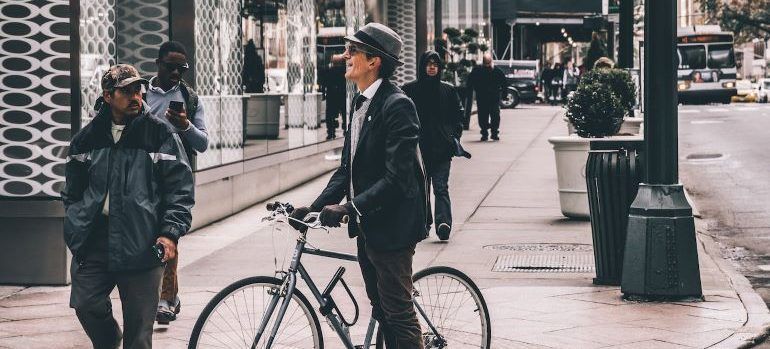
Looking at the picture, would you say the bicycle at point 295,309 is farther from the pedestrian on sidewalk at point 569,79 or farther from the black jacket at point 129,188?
the pedestrian on sidewalk at point 569,79

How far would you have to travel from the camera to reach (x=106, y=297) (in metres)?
5.45

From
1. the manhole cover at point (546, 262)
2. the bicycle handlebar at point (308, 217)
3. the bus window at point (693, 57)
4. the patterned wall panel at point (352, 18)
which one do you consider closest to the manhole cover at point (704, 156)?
the patterned wall panel at point (352, 18)

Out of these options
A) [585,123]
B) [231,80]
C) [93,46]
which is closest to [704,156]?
[585,123]

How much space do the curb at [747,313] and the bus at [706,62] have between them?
36.9 meters

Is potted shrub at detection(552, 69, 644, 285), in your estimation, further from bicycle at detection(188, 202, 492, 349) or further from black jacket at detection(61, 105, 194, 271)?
black jacket at detection(61, 105, 194, 271)

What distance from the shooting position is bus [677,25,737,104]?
4669 cm

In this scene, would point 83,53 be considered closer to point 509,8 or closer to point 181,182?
point 181,182

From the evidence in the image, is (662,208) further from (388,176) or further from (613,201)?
(388,176)

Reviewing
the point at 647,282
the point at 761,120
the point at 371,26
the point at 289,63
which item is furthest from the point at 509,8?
the point at 371,26

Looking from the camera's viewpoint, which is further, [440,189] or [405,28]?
[405,28]

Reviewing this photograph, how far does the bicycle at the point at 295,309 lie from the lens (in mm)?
5215

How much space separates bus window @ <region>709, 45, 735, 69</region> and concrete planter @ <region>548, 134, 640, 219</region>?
35.5 m

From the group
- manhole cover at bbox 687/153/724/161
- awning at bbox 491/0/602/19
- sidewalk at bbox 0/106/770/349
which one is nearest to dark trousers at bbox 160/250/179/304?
sidewalk at bbox 0/106/770/349

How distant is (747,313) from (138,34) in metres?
6.72
